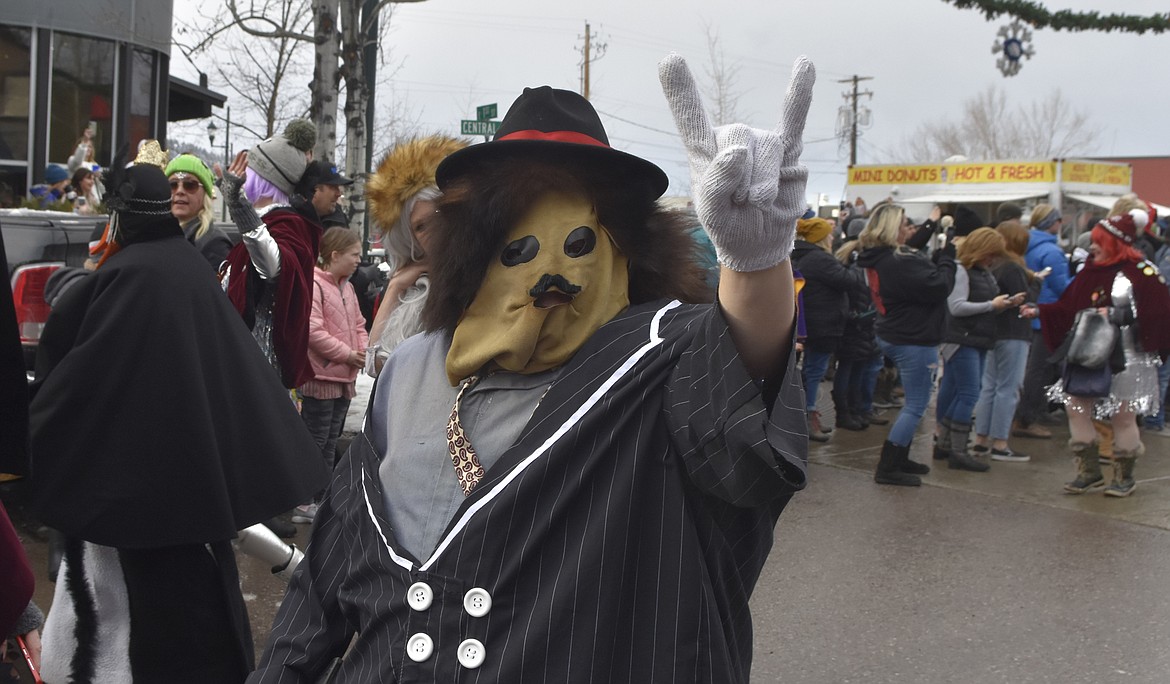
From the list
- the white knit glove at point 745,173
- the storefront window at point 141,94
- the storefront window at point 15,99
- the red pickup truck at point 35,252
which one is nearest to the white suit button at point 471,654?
the white knit glove at point 745,173

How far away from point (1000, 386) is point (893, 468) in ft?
4.18

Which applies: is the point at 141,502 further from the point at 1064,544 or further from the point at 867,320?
the point at 867,320

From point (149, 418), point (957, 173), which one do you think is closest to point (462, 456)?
point (149, 418)

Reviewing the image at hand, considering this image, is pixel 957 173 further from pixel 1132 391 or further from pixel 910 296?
pixel 1132 391

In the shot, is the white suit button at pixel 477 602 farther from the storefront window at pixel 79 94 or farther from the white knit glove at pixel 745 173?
the storefront window at pixel 79 94

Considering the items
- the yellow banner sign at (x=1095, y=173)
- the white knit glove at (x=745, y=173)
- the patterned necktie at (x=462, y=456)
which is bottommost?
the patterned necktie at (x=462, y=456)

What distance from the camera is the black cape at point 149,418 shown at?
3.34 meters

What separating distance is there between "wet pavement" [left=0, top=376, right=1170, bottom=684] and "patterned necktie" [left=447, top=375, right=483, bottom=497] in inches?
110

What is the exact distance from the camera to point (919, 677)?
175 inches

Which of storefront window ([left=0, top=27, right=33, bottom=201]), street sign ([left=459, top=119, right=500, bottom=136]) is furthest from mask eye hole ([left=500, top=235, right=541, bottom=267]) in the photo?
storefront window ([left=0, top=27, right=33, bottom=201])

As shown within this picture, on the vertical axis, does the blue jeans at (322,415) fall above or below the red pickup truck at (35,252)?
below

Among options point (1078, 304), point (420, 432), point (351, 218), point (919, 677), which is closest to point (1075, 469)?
point (1078, 304)

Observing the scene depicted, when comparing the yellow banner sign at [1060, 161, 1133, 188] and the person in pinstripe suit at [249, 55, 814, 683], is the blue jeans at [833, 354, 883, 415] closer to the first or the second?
the person in pinstripe suit at [249, 55, 814, 683]

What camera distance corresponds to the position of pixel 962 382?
791 centimetres
